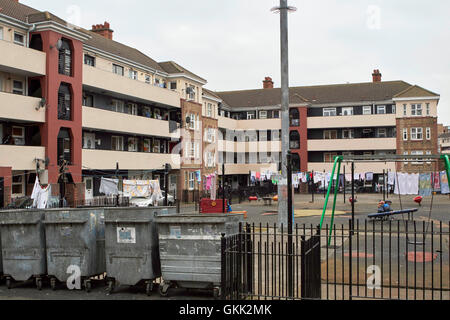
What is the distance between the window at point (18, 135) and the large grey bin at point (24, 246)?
1968cm

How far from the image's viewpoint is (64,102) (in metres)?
28.9

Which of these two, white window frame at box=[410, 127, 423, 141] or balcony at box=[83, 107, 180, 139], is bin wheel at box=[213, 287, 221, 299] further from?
white window frame at box=[410, 127, 423, 141]

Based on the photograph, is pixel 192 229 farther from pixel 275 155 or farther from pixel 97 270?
pixel 275 155

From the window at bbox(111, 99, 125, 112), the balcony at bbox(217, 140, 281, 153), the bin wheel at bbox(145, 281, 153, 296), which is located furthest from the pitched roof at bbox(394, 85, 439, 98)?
the bin wheel at bbox(145, 281, 153, 296)

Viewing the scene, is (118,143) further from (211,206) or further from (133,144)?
(211,206)

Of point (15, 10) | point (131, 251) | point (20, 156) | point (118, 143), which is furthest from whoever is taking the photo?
point (118, 143)

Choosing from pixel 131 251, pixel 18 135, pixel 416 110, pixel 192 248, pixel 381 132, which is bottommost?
pixel 131 251

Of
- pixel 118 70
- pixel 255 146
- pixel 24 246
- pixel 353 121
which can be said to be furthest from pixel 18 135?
pixel 353 121

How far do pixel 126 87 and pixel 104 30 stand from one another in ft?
35.0

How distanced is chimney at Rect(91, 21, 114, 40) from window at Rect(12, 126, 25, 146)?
17.5 metres

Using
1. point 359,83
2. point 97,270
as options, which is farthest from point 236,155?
point 97,270

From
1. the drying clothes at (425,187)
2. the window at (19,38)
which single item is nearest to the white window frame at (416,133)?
the drying clothes at (425,187)

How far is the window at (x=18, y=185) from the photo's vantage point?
27.3m
